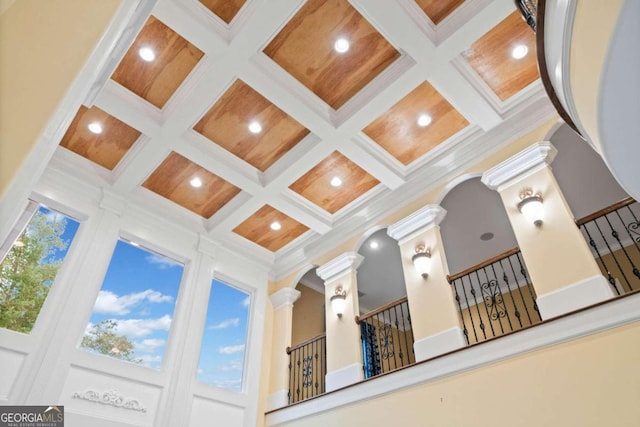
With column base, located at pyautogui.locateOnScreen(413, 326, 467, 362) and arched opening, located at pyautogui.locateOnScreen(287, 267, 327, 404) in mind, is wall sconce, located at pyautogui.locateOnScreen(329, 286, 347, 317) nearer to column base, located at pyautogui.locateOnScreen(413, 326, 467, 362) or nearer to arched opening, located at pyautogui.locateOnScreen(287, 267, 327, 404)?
arched opening, located at pyautogui.locateOnScreen(287, 267, 327, 404)

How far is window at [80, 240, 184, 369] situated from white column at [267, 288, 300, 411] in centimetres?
180

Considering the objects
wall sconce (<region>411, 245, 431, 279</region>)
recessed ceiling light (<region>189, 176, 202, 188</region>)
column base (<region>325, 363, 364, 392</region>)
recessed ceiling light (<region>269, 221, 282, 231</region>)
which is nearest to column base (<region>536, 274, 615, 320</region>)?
wall sconce (<region>411, 245, 431, 279</region>)

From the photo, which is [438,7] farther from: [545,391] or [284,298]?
[284,298]

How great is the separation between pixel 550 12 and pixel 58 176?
592cm

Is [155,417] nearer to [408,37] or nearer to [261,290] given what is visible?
[261,290]

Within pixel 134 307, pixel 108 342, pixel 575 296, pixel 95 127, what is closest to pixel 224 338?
pixel 134 307

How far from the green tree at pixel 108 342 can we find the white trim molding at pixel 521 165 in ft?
16.7

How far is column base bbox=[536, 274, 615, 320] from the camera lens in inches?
153

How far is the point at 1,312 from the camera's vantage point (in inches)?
185

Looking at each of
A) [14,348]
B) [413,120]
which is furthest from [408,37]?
[14,348]

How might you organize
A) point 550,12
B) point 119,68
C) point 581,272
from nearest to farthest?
point 550,12 < point 581,272 < point 119,68

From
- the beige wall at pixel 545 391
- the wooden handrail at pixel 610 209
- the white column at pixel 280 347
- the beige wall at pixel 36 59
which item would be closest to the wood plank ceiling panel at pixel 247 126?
the white column at pixel 280 347

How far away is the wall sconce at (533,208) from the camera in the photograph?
4590mm

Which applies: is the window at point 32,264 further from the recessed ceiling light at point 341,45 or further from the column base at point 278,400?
the recessed ceiling light at point 341,45
